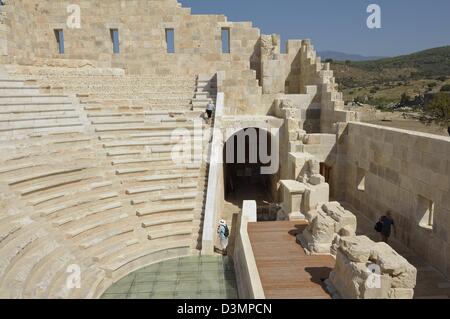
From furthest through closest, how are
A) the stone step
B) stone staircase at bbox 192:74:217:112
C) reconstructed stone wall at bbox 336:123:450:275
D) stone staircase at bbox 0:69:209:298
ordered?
stone staircase at bbox 192:74:217:112 → the stone step → reconstructed stone wall at bbox 336:123:450:275 → stone staircase at bbox 0:69:209:298

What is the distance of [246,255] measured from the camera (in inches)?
276

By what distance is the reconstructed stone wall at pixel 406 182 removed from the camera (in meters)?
7.23

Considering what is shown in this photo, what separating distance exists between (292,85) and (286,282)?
14.4 m

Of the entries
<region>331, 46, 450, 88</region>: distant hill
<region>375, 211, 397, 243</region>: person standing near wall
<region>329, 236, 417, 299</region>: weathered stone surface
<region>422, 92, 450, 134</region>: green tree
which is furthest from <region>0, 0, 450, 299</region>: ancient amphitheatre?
<region>331, 46, 450, 88</region>: distant hill

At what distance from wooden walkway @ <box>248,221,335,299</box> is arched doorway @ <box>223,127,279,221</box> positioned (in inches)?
182

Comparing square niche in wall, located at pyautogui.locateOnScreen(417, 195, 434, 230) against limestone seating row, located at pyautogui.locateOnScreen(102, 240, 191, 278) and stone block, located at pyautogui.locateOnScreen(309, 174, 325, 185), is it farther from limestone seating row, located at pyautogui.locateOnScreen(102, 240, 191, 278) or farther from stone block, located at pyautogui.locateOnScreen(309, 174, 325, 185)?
limestone seating row, located at pyautogui.locateOnScreen(102, 240, 191, 278)

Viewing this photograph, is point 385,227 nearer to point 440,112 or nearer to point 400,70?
point 440,112

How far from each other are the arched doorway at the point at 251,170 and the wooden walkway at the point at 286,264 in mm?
4618

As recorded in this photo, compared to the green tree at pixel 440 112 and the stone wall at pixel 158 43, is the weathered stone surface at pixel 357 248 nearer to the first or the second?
the stone wall at pixel 158 43

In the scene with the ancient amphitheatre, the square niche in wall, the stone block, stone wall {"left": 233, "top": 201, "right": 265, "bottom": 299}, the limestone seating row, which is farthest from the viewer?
the stone block

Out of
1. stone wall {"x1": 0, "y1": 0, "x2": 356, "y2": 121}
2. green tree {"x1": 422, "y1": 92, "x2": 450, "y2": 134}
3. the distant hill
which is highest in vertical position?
the distant hill

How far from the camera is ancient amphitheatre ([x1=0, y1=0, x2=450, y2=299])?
268 inches
